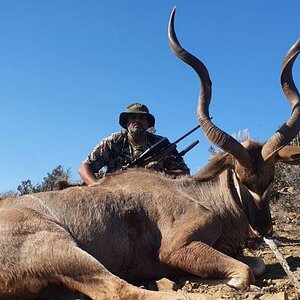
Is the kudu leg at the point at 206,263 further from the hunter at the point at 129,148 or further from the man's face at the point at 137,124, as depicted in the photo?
the man's face at the point at 137,124

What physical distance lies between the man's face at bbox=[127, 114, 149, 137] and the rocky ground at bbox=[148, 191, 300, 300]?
8.34ft

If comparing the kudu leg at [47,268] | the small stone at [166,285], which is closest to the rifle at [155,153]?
the small stone at [166,285]

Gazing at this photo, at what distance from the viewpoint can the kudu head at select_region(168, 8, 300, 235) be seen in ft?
20.0

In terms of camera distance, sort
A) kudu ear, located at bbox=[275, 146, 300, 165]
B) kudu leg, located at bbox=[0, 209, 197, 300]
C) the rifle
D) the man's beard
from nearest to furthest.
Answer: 1. kudu leg, located at bbox=[0, 209, 197, 300]
2. kudu ear, located at bbox=[275, 146, 300, 165]
3. the rifle
4. the man's beard

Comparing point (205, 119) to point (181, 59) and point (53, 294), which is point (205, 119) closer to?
point (181, 59)

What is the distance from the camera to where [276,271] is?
605 centimetres

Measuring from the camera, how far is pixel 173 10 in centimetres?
702

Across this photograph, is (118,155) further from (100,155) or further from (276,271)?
(276,271)

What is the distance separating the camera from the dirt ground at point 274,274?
4.47 m

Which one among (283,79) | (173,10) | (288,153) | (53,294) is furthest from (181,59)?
(53,294)

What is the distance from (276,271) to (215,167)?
1.37 meters

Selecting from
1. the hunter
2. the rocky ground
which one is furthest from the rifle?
the rocky ground

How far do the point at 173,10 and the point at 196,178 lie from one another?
205 cm

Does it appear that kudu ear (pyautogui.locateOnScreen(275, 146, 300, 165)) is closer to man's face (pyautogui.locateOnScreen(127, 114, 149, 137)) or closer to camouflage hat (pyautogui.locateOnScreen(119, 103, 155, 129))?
man's face (pyautogui.locateOnScreen(127, 114, 149, 137))
